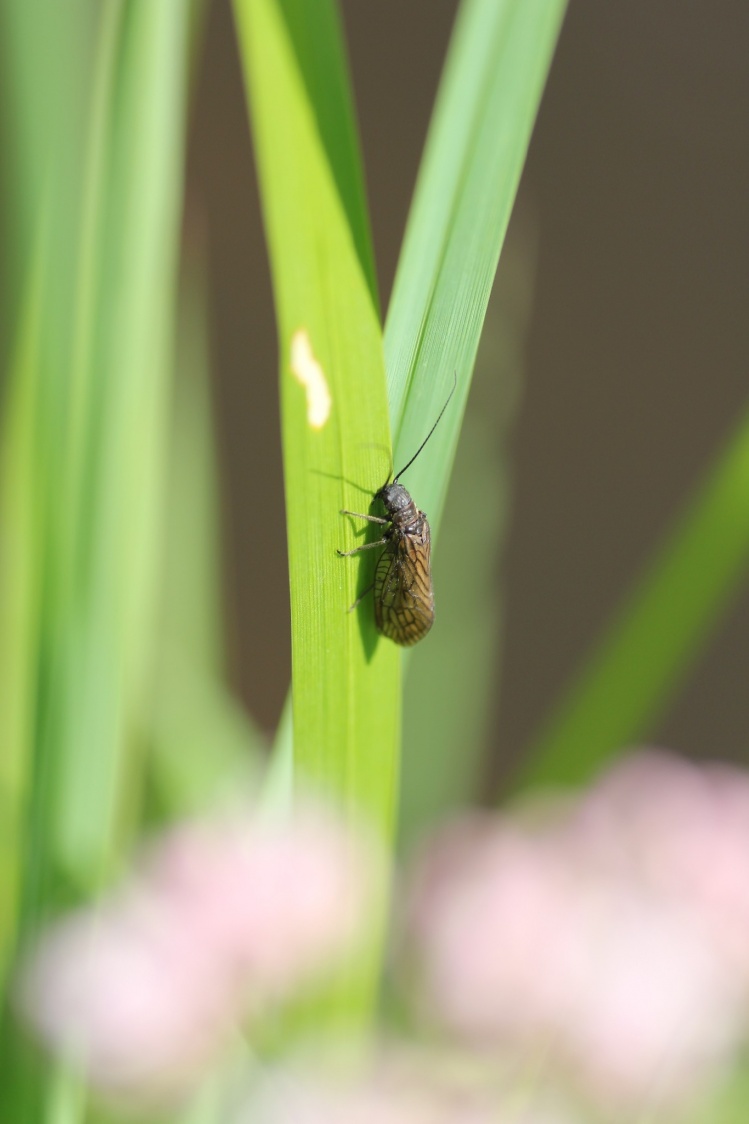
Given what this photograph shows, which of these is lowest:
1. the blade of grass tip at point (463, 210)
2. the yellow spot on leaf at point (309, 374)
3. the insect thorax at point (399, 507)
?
the insect thorax at point (399, 507)

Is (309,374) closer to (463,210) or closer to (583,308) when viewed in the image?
(463,210)

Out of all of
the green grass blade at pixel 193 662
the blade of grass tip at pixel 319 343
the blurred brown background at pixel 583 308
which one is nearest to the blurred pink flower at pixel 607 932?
the green grass blade at pixel 193 662

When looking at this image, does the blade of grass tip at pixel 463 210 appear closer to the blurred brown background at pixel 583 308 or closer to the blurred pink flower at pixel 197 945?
the blurred pink flower at pixel 197 945

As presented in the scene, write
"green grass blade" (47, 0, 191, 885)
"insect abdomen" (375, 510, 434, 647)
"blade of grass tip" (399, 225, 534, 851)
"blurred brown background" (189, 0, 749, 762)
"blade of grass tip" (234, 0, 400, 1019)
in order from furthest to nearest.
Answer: "blurred brown background" (189, 0, 749, 762) < "blade of grass tip" (399, 225, 534, 851) < "insect abdomen" (375, 510, 434, 647) < "green grass blade" (47, 0, 191, 885) < "blade of grass tip" (234, 0, 400, 1019)

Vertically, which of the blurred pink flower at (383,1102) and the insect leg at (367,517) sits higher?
the insect leg at (367,517)

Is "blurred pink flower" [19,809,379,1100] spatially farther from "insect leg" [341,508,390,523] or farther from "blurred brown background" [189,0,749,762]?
"blurred brown background" [189,0,749,762]

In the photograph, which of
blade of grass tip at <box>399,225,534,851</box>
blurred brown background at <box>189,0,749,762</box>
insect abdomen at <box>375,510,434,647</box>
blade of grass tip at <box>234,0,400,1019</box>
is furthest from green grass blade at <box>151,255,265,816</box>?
blurred brown background at <box>189,0,749,762</box>

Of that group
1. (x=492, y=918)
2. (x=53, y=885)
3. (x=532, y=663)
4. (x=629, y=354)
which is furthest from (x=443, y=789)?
(x=629, y=354)
